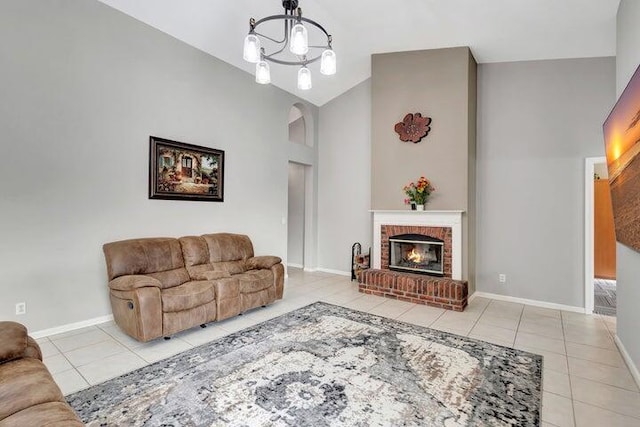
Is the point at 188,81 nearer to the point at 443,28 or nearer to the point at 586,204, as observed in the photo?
the point at 443,28

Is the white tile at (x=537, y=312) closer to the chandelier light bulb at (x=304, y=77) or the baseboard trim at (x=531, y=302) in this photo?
the baseboard trim at (x=531, y=302)

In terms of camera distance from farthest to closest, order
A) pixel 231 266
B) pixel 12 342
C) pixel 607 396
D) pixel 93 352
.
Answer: pixel 231 266
pixel 93 352
pixel 607 396
pixel 12 342

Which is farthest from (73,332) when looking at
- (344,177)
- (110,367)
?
(344,177)

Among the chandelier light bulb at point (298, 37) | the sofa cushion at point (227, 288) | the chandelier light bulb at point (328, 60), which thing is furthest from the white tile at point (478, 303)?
the chandelier light bulb at point (298, 37)

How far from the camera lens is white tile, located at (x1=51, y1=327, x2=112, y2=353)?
3025 millimetres

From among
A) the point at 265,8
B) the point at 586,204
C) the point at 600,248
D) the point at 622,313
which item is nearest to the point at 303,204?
the point at 265,8

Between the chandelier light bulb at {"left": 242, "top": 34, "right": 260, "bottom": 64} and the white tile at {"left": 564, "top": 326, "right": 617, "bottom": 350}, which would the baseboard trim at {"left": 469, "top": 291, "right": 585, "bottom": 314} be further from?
the chandelier light bulb at {"left": 242, "top": 34, "right": 260, "bottom": 64}

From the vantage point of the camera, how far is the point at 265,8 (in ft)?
13.3

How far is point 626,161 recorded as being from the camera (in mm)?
2334

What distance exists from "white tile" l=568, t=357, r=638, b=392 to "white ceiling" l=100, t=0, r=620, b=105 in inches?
143

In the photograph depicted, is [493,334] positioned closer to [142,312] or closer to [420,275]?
[420,275]

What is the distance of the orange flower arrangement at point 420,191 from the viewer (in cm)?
479

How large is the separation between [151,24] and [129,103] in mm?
1090

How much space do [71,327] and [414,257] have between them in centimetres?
468
